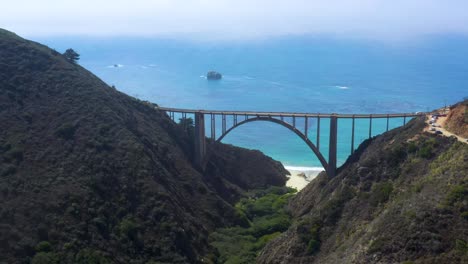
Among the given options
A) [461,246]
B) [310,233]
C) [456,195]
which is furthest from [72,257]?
[456,195]

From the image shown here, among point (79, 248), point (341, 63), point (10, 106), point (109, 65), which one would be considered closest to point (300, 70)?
point (341, 63)

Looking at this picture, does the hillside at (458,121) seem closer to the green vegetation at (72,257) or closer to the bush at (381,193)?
the bush at (381,193)

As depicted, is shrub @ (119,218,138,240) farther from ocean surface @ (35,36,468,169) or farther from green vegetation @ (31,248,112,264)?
ocean surface @ (35,36,468,169)

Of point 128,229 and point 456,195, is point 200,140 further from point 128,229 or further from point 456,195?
point 456,195

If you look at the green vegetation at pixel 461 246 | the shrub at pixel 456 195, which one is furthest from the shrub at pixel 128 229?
the green vegetation at pixel 461 246

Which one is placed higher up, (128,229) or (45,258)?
(128,229)

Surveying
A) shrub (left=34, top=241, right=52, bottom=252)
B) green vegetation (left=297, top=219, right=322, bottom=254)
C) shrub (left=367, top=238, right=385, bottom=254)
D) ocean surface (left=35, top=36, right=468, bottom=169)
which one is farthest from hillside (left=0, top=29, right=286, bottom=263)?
ocean surface (left=35, top=36, right=468, bottom=169)
